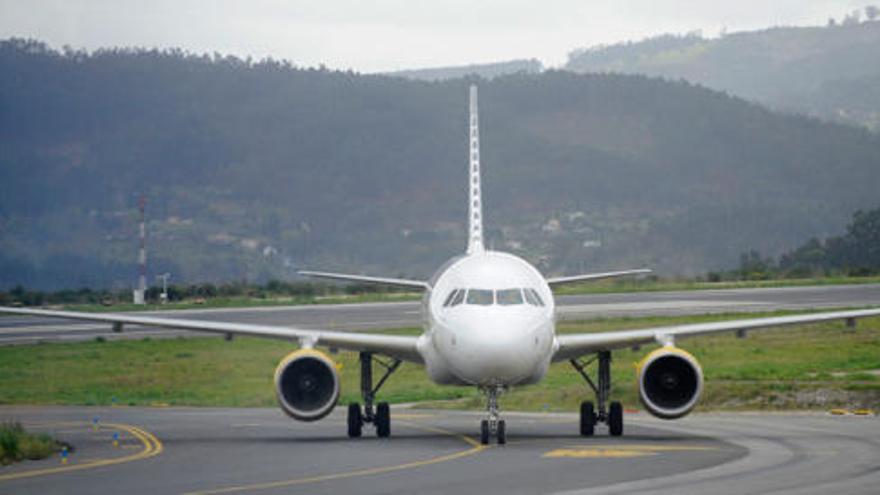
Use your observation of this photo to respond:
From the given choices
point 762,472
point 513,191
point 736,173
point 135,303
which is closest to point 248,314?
point 135,303

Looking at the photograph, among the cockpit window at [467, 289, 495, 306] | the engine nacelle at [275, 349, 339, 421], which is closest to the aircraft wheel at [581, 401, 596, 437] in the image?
the cockpit window at [467, 289, 495, 306]

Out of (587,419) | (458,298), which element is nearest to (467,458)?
(458,298)

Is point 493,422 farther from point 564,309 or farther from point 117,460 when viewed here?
point 564,309

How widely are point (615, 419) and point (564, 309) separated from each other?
147 ft

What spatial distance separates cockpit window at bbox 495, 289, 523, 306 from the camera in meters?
27.3

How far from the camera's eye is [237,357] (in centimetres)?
5431

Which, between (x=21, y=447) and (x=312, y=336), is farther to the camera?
(x=312, y=336)

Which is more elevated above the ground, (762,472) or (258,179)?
(258,179)

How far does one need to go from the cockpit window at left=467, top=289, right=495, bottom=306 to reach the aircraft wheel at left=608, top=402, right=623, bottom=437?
380 cm

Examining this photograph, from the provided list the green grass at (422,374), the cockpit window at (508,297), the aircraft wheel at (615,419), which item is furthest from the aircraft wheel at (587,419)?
the green grass at (422,374)

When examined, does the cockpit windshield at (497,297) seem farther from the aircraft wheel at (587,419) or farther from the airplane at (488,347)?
the aircraft wheel at (587,419)

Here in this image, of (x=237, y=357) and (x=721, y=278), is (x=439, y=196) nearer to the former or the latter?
(x=721, y=278)

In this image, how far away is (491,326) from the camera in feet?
87.7

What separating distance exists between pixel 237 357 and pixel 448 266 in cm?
2486
